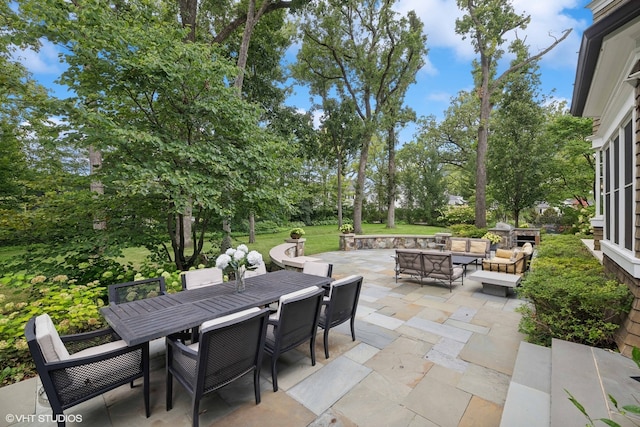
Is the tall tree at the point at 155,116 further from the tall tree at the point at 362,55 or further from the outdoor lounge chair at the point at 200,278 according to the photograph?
the tall tree at the point at 362,55

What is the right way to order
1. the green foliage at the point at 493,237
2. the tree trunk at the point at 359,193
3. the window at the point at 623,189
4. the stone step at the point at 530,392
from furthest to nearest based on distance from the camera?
the tree trunk at the point at 359,193 < the green foliage at the point at 493,237 < the window at the point at 623,189 < the stone step at the point at 530,392

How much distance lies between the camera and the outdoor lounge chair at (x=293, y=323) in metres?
2.64

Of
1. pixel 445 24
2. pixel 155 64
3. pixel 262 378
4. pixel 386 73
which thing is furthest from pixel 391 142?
pixel 262 378

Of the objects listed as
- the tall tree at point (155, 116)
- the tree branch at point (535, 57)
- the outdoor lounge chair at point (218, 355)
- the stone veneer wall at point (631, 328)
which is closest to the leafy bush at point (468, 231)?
the tree branch at point (535, 57)

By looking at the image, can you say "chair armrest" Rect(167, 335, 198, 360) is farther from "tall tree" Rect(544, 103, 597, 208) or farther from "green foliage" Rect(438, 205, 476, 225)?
"green foliage" Rect(438, 205, 476, 225)

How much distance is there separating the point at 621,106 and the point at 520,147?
30.5ft

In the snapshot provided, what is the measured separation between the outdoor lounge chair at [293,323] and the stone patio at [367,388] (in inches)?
13.0

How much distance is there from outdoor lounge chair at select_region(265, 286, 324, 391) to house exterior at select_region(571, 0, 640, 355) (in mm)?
3138

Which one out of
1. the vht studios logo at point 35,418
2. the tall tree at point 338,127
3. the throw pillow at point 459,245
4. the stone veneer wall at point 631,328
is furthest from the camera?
the tall tree at point 338,127

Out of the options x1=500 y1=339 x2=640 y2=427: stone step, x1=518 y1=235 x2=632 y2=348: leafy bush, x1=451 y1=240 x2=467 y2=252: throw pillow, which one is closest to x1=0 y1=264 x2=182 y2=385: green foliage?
x1=500 y1=339 x2=640 y2=427: stone step

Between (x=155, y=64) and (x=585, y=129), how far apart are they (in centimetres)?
1653

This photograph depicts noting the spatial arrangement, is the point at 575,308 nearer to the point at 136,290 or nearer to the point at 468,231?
the point at 136,290

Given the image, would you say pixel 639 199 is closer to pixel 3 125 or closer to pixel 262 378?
pixel 262 378

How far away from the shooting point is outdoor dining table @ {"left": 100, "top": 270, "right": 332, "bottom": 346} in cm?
234
